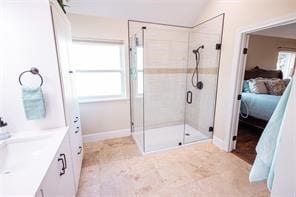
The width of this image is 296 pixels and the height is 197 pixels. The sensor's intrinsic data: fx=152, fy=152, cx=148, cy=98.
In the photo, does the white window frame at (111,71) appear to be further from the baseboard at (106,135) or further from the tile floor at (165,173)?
the tile floor at (165,173)

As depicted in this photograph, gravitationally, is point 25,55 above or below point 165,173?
above

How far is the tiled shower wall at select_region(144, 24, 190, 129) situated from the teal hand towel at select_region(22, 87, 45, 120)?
2083mm

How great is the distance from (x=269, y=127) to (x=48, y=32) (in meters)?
1.79

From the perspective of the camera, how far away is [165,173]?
81.0 inches

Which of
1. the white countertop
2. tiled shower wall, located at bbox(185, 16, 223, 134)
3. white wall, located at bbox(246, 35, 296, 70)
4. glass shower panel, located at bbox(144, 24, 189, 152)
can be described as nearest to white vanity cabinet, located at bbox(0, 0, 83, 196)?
the white countertop

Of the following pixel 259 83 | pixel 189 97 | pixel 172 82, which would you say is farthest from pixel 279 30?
pixel 172 82

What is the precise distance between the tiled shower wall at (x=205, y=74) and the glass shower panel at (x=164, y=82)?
0.17m

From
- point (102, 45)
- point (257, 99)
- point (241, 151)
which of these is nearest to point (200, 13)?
point (102, 45)

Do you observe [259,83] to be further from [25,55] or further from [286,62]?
[25,55]

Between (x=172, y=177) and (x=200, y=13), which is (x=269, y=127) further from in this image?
(x=200, y=13)

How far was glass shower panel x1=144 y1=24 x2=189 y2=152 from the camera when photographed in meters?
3.07

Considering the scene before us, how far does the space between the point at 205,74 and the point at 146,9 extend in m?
1.67

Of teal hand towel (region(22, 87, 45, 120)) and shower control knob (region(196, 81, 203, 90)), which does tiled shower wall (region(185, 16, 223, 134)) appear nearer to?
shower control knob (region(196, 81, 203, 90))

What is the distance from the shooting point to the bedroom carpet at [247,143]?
97.0 inches
